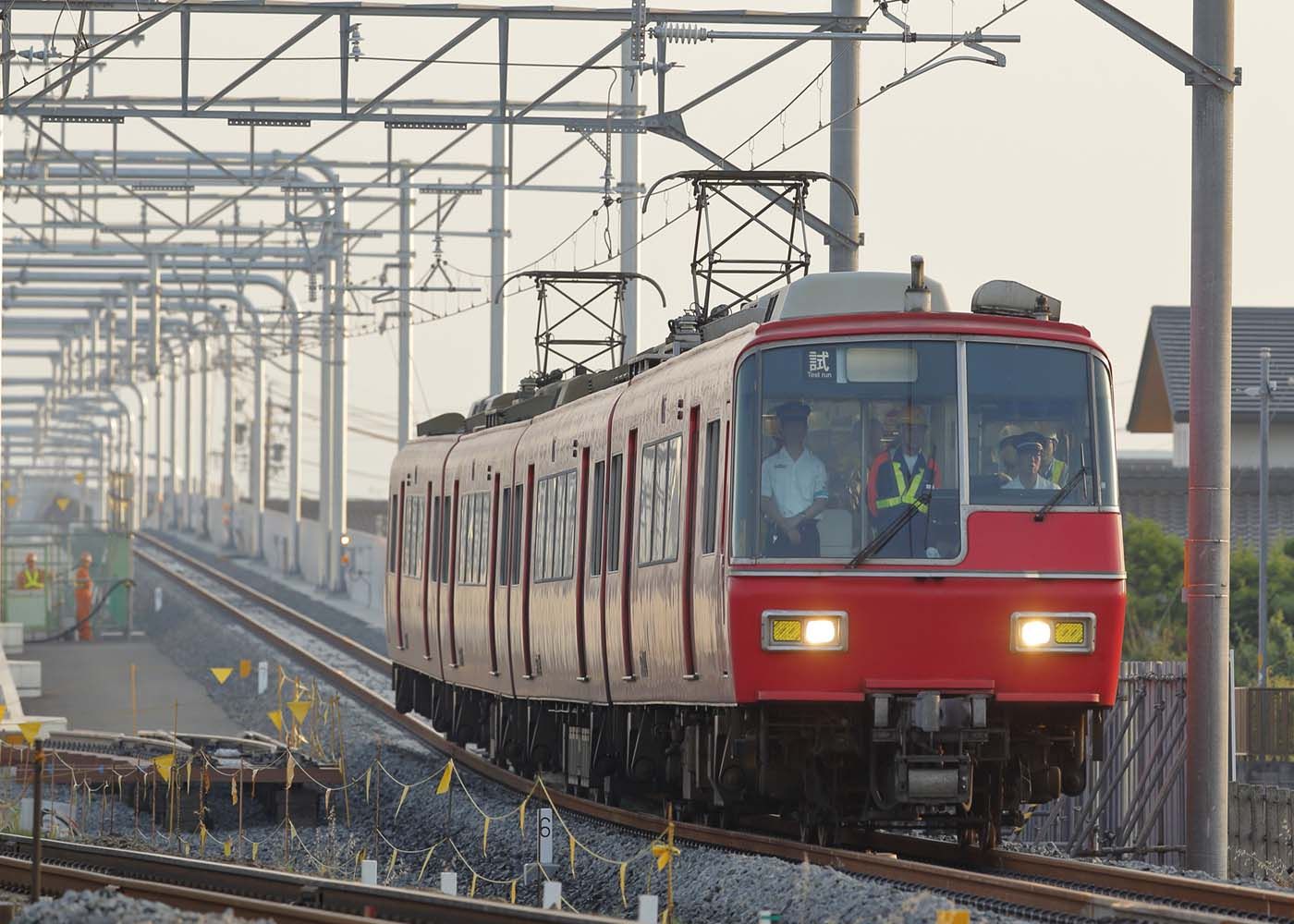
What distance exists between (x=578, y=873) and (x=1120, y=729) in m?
4.45

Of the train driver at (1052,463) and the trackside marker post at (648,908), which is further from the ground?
the train driver at (1052,463)

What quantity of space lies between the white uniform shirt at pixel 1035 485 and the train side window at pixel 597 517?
175 inches

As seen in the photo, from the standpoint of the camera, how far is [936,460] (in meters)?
12.5

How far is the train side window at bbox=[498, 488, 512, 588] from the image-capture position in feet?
66.0

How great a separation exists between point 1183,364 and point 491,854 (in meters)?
32.7

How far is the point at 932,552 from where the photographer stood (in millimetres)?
12391

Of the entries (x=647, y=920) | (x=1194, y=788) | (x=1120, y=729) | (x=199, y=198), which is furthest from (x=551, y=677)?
(x=199, y=198)

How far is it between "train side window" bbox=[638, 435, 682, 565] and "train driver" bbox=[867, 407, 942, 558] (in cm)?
186

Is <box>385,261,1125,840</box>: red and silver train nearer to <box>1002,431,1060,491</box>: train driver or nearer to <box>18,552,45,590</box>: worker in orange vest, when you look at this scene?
<box>1002,431,1060,491</box>: train driver

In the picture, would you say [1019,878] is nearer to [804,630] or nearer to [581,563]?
[804,630]

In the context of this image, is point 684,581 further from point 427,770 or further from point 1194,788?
point 427,770

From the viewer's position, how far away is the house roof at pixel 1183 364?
44719 mm

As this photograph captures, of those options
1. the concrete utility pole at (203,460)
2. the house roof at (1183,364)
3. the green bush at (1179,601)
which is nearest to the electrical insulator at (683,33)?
the green bush at (1179,601)

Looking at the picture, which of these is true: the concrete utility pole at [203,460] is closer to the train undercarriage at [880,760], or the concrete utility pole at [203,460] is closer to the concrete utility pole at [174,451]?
the concrete utility pole at [174,451]
